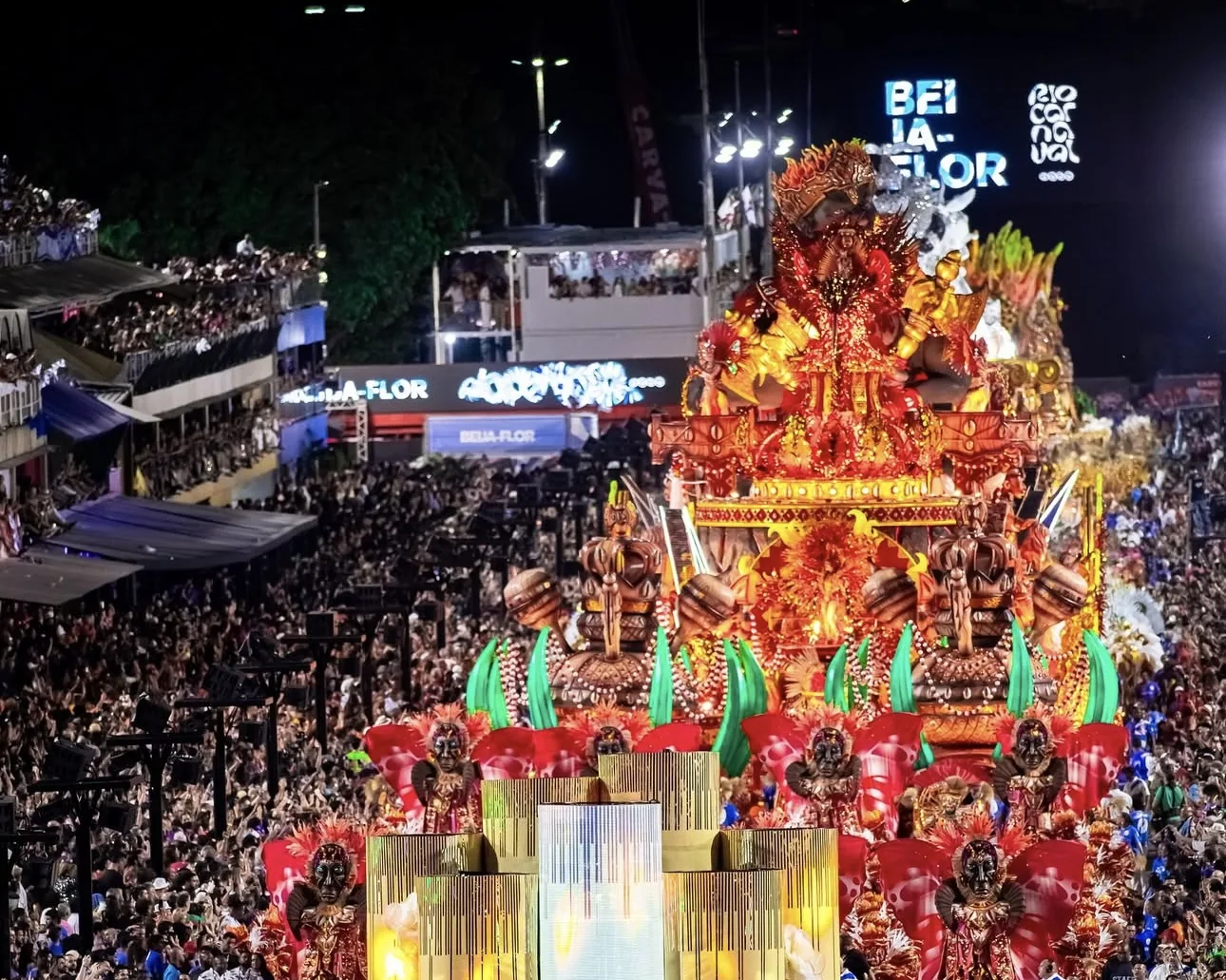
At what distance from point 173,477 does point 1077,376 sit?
109 ft

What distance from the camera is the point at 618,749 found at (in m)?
22.5

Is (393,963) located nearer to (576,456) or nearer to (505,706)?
(505,706)

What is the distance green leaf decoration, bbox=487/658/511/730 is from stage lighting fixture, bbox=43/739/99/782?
9.56ft

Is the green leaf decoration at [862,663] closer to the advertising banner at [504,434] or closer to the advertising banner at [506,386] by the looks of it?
the advertising banner at [504,434]

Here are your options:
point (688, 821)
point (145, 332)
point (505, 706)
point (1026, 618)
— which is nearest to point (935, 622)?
point (1026, 618)

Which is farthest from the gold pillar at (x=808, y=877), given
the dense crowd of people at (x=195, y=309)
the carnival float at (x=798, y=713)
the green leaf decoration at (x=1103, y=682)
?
the dense crowd of people at (x=195, y=309)

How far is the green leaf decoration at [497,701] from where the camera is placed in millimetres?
25188

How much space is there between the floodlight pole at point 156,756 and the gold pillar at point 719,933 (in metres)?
8.89

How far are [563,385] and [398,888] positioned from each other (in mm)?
47402

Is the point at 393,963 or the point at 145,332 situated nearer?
the point at 393,963

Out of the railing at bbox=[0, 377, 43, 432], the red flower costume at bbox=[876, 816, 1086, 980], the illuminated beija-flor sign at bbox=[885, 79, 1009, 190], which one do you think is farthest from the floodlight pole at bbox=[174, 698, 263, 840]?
the illuminated beija-flor sign at bbox=[885, 79, 1009, 190]

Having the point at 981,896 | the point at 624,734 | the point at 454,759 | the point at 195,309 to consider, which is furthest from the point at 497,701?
the point at 195,309

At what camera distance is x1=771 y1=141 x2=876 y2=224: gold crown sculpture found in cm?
2884

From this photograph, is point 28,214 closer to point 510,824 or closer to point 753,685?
point 753,685
